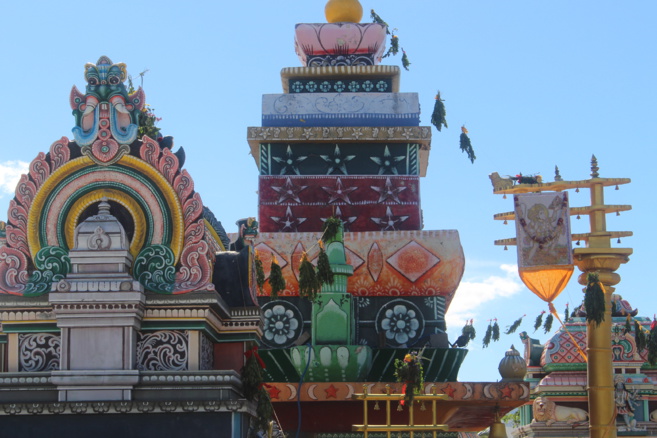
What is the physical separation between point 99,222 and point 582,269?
12.6 m

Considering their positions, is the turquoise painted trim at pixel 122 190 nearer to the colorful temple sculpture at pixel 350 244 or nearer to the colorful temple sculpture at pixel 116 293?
the colorful temple sculpture at pixel 116 293

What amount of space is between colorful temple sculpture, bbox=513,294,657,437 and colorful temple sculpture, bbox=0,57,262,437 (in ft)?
73.2

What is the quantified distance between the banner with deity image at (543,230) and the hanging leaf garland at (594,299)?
68 centimetres

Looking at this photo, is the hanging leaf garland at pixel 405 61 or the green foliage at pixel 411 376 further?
the hanging leaf garland at pixel 405 61

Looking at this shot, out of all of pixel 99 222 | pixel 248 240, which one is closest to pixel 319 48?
pixel 248 240

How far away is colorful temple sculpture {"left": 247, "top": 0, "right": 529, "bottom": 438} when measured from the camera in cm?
2686

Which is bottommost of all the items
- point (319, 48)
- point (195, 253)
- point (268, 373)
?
point (268, 373)

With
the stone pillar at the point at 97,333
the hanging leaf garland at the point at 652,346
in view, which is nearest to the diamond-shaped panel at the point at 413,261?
the hanging leaf garland at the point at 652,346

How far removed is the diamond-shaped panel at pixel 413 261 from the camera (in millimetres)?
29750

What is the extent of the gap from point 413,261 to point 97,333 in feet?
A: 42.8

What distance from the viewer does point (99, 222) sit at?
734 inches

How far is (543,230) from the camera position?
26047mm

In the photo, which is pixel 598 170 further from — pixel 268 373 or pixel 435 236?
pixel 268 373

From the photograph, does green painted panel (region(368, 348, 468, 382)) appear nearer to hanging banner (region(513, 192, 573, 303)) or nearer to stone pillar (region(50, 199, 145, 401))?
hanging banner (region(513, 192, 573, 303))
